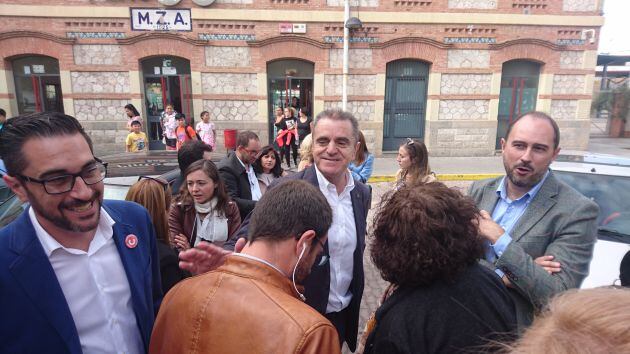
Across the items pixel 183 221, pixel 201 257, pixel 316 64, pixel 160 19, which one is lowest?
pixel 183 221

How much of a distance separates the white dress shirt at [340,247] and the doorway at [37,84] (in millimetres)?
12911

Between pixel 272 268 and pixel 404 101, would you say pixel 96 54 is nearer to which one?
pixel 404 101

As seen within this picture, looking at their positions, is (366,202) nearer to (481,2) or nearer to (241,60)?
(241,60)

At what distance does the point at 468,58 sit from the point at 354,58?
3909mm

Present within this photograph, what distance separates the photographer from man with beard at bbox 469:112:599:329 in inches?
64.5

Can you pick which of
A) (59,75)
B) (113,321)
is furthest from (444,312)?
(59,75)

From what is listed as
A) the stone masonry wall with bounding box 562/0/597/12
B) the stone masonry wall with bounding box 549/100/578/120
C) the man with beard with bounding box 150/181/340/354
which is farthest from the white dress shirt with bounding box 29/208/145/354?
the stone masonry wall with bounding box 562/0/597/12

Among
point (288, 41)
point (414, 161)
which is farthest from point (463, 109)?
point (414, 161)

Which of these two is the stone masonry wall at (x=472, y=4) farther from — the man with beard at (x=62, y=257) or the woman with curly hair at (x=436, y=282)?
the man with beard at (x=62, y=257)

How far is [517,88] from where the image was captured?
42.8 ft

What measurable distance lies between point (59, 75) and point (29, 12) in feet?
6.21

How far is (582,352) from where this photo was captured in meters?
0.71

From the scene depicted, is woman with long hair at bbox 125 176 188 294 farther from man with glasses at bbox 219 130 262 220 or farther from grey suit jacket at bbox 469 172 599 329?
grey suit jacket at bbox 469 172 599 329

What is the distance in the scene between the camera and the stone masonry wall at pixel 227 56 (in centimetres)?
1167
